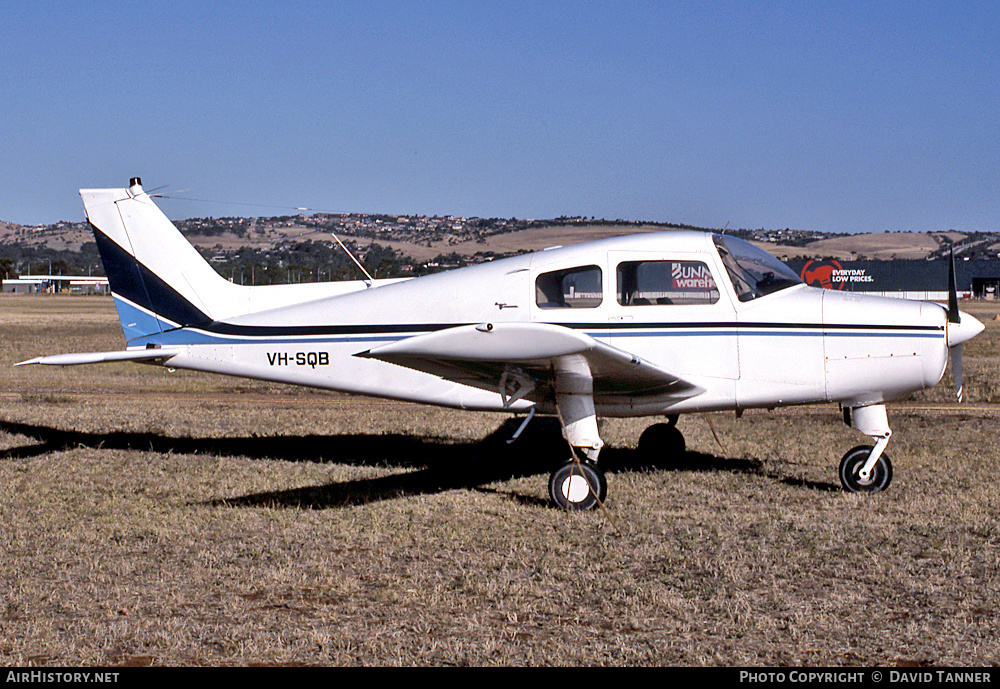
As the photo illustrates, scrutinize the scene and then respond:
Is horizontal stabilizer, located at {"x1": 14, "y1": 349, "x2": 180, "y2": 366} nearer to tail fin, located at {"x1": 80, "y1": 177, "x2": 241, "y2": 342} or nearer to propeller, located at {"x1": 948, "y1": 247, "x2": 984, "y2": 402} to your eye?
tail fin, located at {"x1": 80, "y1": 177, "x2": 241, "y2": 342}

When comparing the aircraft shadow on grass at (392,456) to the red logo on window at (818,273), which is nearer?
the aircraft shadow on grass at (392,456)

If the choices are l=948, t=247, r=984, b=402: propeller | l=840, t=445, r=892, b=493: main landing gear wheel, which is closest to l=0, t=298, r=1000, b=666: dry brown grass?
l=840, t=445, r=892, b=493: main landing gear wheel

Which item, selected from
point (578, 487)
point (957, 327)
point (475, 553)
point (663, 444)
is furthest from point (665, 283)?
point (475, 553)

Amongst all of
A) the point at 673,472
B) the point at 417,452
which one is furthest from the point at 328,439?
the point at 673,472

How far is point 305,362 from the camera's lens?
1002 centimetres

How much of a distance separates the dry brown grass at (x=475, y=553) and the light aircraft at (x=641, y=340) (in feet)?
2.86

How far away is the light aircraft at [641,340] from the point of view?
28.2 feet

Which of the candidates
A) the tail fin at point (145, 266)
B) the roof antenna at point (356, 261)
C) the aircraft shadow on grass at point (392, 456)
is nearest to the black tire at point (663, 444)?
the aircraft shadow on grass at point (392, 456)

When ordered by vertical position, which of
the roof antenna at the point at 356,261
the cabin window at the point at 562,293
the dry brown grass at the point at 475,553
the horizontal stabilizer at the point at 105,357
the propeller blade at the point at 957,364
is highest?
the roof antenna at the point at 356,261

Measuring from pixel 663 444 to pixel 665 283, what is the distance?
2801 millimetres

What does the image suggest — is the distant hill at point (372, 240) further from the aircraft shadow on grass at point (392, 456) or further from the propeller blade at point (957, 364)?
the aircraft shadow on grass at point (392, 456)

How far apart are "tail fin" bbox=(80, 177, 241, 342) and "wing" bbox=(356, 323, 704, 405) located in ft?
12.2

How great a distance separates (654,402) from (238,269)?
5.68 metres

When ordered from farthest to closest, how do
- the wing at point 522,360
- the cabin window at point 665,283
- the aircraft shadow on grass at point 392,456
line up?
the aircraft shadow on grass at point 392,456, the cabin window at point 665,283, the wing at point 522,360
